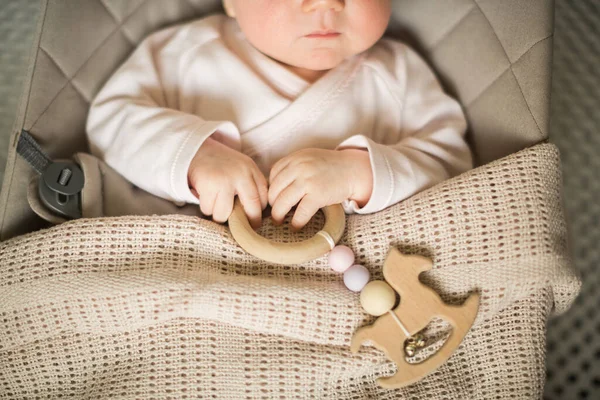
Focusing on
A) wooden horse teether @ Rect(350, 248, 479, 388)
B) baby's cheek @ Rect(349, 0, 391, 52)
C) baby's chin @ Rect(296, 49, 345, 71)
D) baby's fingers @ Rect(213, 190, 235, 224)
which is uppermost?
baby's cheek @ Rect(349, 0, 391, 52)

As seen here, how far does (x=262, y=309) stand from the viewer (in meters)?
0.63

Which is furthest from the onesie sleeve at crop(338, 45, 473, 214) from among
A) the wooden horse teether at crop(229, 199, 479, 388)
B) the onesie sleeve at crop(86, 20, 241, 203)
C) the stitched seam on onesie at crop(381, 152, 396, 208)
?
the onesie sleeve at crop(86, 20, 241, 203)

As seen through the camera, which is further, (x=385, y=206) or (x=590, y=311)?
(x=590, y=311)

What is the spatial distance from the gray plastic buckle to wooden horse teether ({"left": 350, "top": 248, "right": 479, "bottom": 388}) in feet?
1.38

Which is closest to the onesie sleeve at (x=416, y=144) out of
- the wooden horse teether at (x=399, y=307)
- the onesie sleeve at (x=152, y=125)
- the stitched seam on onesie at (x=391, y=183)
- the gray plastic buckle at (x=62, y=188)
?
the stitched seam on onesie at (x=391, y=183)

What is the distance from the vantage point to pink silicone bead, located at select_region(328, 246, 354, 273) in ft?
2.16

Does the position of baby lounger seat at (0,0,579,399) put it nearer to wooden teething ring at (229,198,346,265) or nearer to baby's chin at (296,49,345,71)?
wooden teething ring at (229,198,346,265)

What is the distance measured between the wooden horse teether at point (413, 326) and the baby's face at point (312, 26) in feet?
1.06

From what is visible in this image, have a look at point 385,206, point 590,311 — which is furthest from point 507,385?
point 590,311

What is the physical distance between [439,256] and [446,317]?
0.24 feet

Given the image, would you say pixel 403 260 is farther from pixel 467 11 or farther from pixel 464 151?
pixel 467 11

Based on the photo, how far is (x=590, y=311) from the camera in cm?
98

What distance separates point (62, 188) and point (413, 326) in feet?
1.60

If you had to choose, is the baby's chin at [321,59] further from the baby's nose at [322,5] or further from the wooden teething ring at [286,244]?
the wooden teething ring at [286,244]
